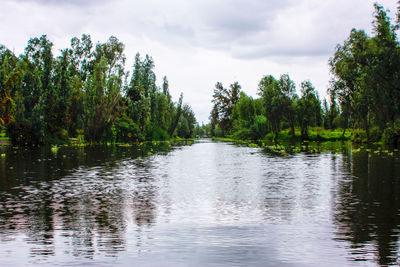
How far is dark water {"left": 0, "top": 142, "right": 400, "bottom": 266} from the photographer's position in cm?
581

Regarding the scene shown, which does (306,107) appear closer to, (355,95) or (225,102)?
(355,95)

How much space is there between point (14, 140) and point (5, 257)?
43.4m

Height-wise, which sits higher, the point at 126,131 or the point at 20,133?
the point at 126,131

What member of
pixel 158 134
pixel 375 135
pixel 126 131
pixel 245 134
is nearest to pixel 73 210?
pixel 126 131

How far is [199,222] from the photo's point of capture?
8.16 meters

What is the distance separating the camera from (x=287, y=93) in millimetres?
75000

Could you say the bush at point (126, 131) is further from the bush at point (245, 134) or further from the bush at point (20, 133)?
the bush at point (245, 134)

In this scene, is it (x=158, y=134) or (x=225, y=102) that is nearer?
(x=158, y=134)

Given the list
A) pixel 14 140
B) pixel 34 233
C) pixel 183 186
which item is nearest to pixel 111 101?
pixel 14 140

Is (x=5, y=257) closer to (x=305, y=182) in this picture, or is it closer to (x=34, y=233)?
(x=34, y=233)

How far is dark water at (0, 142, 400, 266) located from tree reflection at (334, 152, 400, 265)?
21 millimetres

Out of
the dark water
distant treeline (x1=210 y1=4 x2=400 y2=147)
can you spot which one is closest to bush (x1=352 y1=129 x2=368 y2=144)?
distant treeline (x1=210 y1=4 x2=400 y2=147)

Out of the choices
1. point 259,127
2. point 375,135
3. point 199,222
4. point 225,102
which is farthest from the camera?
point 225,102

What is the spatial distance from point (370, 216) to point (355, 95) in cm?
5440
